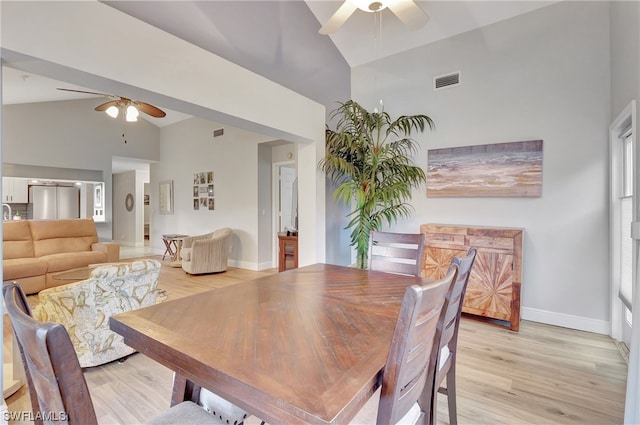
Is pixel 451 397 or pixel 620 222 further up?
pixel 620 222

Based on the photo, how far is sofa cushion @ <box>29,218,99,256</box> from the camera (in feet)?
14.9

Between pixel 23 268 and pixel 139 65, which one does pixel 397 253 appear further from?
pixel 23 268

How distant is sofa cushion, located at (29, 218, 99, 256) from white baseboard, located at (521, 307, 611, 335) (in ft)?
21.6

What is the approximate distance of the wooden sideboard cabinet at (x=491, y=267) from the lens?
291 centimetres

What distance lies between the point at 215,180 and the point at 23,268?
3.31 meters

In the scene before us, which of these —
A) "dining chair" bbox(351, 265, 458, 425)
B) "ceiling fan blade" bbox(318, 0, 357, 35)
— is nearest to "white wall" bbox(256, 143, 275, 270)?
"ceiling fan blade" bbox(318, 0, 357, 35)

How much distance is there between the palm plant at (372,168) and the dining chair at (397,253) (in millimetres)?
1373

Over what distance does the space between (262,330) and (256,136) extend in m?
4.99

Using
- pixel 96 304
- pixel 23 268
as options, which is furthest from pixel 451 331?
pixel 23 268

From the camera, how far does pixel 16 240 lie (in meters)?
4.33

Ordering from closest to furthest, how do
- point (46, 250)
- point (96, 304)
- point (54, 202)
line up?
point (96, 304)
point (46, 250)
point (54, 202)

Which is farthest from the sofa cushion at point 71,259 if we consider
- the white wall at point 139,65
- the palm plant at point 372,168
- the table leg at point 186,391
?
the table leg at point 186,391

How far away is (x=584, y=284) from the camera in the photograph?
9.66 feet

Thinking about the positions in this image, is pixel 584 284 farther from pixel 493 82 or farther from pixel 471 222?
pixel 493 82
